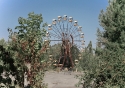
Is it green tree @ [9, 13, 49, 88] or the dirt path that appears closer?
green tree @ [9, 13, 49, 88]

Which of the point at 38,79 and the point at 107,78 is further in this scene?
the point at 107,78

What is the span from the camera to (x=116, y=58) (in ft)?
21.1

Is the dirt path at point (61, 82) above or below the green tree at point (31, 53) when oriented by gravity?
below

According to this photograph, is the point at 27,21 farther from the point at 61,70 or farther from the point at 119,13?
the point at 61,70

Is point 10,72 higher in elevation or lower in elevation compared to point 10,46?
lower

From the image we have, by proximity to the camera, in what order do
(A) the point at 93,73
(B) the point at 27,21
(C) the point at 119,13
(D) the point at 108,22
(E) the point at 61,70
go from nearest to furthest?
(B) the point at 27,21
(A) the point at 93,73
(C) the point at 119,13
(D) the point at 108,22
(E) the point at 61,70

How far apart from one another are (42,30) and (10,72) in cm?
134

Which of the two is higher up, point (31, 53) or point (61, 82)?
point (31, 53)

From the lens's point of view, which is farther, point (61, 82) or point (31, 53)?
point (61, 82)

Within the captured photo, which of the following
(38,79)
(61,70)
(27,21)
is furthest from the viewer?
(61,70)

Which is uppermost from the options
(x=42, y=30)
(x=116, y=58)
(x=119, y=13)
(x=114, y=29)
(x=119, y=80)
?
(x=119, y=13)

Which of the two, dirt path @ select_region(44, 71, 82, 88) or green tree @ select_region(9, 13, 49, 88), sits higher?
green tree @ select_region(9, 13, 49, 88)

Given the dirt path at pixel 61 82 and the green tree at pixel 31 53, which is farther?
the dirt path at pixel 61 82

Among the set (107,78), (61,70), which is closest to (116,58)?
(107,78)
